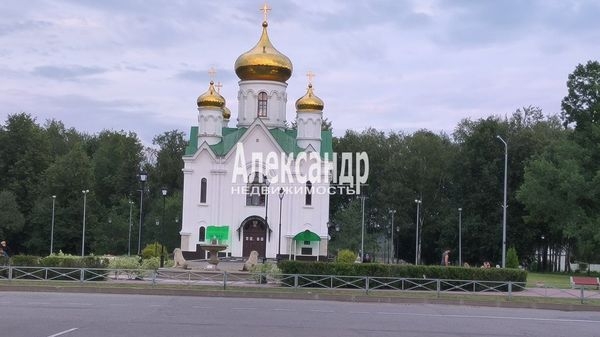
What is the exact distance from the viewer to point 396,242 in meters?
79.1

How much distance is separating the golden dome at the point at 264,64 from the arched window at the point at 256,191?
7866 millimetres

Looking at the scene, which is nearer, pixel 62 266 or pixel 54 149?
pixel 62 266

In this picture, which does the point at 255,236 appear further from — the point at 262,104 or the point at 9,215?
the point at 9,215

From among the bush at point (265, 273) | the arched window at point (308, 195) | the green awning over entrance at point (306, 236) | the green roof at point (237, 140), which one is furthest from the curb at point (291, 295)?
the green roof at point (237, 140)

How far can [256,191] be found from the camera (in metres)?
60.5

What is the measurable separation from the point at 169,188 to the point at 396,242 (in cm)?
2609

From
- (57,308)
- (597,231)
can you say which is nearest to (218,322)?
(57,308)

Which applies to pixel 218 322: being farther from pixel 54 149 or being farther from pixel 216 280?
pixel 54 149

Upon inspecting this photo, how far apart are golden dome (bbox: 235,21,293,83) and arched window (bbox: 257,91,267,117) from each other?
49.4 inches

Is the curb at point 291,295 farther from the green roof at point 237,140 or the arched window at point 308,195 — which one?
the green roof at point 237,140

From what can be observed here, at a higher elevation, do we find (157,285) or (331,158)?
(331,158)

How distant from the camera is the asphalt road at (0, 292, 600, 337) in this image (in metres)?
15.8

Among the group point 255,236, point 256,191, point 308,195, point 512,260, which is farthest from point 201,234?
point 512,260

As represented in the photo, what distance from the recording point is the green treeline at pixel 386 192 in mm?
66625
